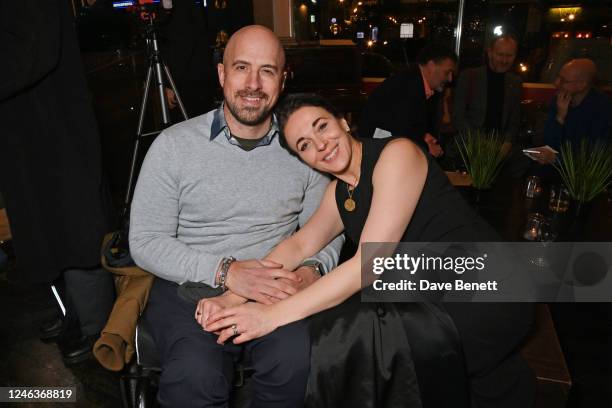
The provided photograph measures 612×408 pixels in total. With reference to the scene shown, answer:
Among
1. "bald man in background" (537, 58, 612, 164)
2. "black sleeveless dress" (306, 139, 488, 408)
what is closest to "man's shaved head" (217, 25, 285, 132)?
"black sleeveless dress" (306, 139, 488, 408)

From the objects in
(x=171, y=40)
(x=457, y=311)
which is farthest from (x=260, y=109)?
(x=171, y=40)

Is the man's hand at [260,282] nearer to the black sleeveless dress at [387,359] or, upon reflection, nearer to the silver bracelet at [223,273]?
the silver bracelet at [223,273]

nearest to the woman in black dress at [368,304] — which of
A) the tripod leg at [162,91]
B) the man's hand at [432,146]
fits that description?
the tripod leg at [162,91]

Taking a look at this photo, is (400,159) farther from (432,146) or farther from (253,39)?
(432,146)

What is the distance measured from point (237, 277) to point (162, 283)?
13.1 inches

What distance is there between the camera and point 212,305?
131 cm

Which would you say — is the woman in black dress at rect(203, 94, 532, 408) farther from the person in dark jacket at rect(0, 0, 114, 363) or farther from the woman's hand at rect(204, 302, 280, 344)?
the person in dark jacket at rect(0, 0, 114, 363)

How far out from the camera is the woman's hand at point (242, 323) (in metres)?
1.27

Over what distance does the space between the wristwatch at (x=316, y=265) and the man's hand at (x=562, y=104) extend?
2.51 m

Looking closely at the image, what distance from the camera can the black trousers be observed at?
1200 millimetres

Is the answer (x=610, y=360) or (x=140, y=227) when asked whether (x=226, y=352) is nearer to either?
(x=140, y=227)

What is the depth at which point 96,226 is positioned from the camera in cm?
168

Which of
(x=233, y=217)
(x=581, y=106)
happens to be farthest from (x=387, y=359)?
(x=581, y=106)

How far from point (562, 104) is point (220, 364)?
3005 millimetres
